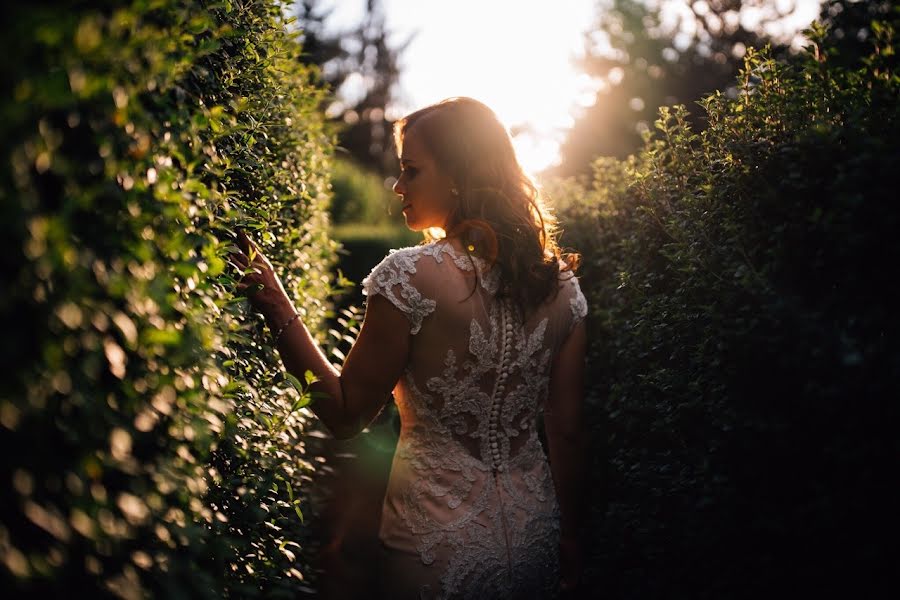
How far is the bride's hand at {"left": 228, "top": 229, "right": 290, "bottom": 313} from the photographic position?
2.20 meters

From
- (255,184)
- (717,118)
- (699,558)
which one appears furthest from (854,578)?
(255,184)

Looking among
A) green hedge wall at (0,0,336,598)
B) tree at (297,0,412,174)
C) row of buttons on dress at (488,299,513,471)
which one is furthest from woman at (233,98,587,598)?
tree at (297,0,412,174)

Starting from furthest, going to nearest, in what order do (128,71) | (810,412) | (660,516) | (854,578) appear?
(660,516), (810,412), (854,578), (128,71)

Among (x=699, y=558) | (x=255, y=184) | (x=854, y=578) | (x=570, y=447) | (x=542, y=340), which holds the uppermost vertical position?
(x=255, y=184)

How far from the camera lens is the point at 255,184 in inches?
115

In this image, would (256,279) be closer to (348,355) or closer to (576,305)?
(348,355)

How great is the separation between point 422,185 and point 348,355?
77cm

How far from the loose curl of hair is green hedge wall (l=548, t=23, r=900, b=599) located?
1.86 feet

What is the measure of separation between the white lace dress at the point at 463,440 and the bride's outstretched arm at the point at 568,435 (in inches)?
7.6

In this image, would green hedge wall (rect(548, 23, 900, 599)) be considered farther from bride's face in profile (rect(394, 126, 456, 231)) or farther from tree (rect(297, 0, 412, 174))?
tree (rect(297, 0, 412, 174))

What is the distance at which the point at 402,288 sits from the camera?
2.23m

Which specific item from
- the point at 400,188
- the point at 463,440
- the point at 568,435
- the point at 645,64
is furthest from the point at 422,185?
the point at 645,64

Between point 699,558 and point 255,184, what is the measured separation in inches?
92.4

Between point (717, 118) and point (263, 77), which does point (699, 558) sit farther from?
point (263, 77)
